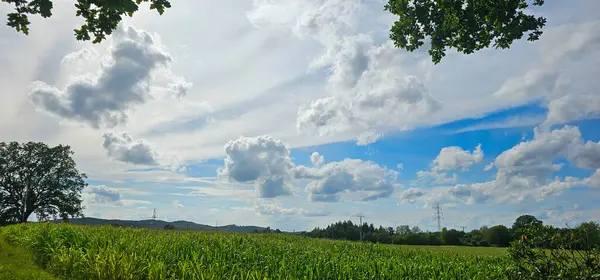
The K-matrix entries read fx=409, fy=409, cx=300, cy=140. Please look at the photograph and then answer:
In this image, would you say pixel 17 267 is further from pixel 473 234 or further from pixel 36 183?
pixel 473 234

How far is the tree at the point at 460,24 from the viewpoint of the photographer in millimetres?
9534

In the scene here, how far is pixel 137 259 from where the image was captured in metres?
11.7

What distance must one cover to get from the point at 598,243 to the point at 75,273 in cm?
1323

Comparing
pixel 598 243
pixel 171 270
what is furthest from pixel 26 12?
pixel 598 243

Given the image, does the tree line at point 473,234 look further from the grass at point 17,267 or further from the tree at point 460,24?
the grass at point 17,267

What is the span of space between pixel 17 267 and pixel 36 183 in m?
48.7

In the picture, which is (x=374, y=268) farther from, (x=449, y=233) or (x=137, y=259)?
(x=449, y=233)

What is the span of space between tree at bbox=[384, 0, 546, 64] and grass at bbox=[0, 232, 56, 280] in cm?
1290

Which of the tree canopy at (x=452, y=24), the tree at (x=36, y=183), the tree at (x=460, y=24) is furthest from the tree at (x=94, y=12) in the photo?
the tree at (x=36, y=183)

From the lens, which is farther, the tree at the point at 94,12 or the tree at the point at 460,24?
the tree at the point at 460,24

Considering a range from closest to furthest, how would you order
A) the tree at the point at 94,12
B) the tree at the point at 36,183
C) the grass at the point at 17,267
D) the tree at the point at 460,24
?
the tree at the point at 94,12 < the tree at the point at 460,24 < the grass at the point at 17,267 < the tree at the point at 36,183

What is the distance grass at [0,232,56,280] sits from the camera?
41.0 ft

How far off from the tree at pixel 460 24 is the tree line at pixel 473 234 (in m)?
4.41

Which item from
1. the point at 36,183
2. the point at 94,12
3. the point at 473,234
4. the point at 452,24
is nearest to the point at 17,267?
the point at 94,12
